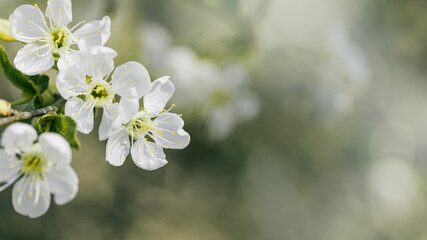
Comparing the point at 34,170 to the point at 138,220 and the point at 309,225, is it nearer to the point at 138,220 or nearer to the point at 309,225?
the point at 138,220

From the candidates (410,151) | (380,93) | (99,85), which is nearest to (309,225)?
(410,151)

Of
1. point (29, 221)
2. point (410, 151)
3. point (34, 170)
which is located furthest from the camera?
point (410, 151)

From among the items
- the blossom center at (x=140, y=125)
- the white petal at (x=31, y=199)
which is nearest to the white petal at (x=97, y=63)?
the blossom center at (x=140, y=125)

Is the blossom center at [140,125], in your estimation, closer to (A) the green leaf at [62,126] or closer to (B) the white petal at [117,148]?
(B) the white petal at [117,148]

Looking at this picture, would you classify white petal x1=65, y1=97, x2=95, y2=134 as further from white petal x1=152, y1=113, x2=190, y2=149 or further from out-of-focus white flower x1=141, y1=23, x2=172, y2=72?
out-of-focus white flower x1=141, y1=23, x2=172, y2=72

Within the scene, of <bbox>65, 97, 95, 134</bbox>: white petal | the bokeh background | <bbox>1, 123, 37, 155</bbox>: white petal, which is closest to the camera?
<bbox>1, 123, 37, 155</bbox>: white petal

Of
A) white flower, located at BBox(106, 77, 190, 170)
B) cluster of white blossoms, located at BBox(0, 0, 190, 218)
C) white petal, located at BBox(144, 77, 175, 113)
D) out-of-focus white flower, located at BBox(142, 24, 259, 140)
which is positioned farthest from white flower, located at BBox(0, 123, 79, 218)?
out-of-focus white flower, located at BBox(142, 24, 259, 140)
